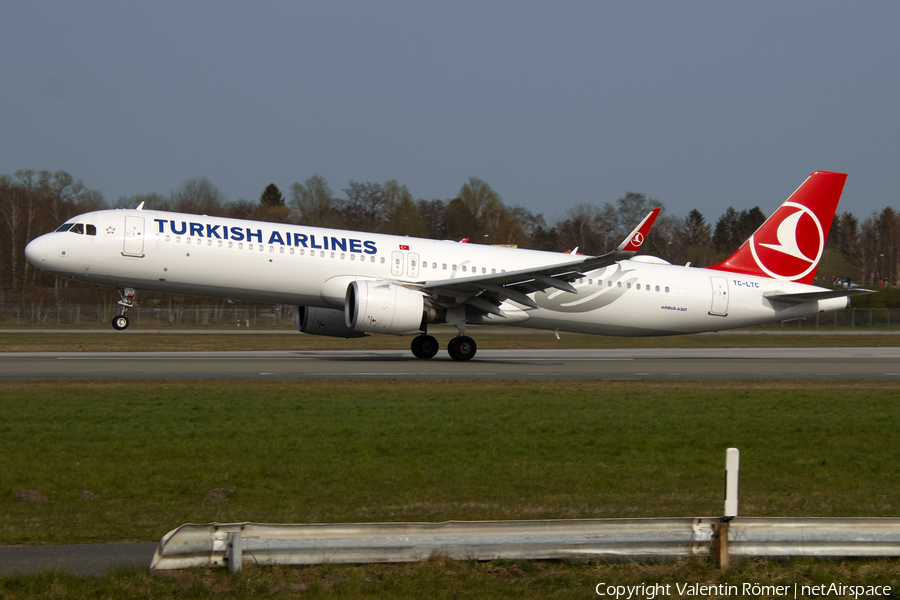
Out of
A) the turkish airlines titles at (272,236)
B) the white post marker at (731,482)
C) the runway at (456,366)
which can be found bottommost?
the runway at (456,366)

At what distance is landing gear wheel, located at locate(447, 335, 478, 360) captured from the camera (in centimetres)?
2593

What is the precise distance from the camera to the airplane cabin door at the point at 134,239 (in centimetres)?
2356

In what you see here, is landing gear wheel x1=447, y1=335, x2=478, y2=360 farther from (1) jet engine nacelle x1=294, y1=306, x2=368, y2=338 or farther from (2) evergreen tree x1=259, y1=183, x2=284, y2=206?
(2) evergreen tree x1=259, y1=183, x2=284, y2=206

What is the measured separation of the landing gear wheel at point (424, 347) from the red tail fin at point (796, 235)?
11126 mm

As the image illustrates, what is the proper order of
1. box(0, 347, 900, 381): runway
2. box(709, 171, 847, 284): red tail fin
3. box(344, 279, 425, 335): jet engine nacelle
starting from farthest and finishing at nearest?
box(709, 171, 847, 284): red tail fin < box(344, 279, 425, 335): jet engine nacelle < box(0, 347, 900, 381): runway

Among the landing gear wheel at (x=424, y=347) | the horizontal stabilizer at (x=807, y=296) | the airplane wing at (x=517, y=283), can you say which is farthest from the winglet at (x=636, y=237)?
the horizontal stabilizer at (x=807, y=296)

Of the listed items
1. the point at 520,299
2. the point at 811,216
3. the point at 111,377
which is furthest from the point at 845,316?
the point at 111,377

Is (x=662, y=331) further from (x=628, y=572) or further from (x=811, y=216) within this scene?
(x=628, y=572)

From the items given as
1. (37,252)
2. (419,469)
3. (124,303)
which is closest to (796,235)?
(124,303)

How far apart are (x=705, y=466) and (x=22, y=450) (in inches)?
336

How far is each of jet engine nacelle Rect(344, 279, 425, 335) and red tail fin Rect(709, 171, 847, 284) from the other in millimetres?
12561

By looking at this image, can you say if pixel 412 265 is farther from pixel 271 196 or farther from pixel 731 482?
pixel 271 196

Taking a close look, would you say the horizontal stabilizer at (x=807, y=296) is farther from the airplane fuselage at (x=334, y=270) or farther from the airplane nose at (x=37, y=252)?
the airplane nose at (x=37, y=252)

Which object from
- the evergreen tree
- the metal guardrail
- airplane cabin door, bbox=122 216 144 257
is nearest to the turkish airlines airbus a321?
airplane cabin door, bbox=122 216 144 257
